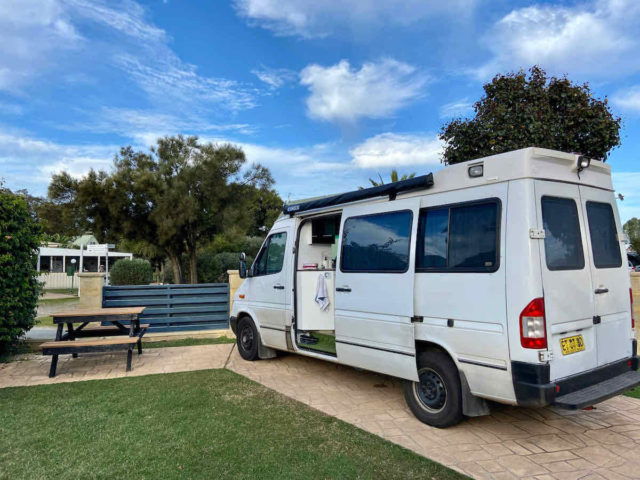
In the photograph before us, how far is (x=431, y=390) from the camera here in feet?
13.9

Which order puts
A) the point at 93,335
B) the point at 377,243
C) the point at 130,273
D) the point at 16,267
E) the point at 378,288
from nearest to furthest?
the point at 378,288
the point at 377,243
the point at 16,267
the point at 93,335
the point at 130,273

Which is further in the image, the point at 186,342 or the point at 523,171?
the point at 186,342

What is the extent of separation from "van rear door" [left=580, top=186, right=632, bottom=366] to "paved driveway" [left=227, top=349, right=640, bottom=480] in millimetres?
765

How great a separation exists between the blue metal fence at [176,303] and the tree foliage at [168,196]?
677 centimetres

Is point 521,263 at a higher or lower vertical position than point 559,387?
higher

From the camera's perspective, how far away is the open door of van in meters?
4.32

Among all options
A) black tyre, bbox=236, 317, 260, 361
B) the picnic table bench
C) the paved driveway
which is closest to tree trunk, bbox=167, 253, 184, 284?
the picnic table bench

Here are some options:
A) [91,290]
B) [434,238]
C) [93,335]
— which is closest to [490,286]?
[434,238]

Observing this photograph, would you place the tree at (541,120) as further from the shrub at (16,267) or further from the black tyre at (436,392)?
the shrub at (16,267)

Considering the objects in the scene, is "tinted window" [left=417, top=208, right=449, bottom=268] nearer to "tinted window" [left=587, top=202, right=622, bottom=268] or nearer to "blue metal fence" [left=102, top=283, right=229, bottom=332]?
"tinted window" [left=587, top=202, right=622, bottom=268]

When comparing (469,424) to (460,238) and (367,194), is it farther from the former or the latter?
(367,194)

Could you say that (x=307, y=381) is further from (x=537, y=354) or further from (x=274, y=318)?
(x=537, y=354)

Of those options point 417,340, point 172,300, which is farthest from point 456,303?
point 172,300

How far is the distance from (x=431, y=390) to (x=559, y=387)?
1.23 metres
